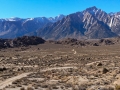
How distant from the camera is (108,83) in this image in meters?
30.3

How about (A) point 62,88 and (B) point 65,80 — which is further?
(B) point 65,80

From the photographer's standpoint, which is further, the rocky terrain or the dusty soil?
the dusty soil

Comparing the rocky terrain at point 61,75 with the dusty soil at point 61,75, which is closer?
the rocky terrain at point 61,75

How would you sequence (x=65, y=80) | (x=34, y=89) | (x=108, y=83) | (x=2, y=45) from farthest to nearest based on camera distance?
(x=2, y=45) < (x=65, y=80) < (x=108, y=83) < (x=34, y=89)

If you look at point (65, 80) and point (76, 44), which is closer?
point (65, 80)

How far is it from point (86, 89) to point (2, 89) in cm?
884

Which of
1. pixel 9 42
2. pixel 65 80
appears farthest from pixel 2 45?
pixel 65 80

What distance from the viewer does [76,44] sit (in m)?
188

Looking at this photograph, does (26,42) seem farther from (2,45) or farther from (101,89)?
(101,89)

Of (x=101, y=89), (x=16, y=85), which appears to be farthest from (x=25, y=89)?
(x=101, y=89)

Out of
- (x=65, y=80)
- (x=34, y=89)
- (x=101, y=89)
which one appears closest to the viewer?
(x=101, y=89)

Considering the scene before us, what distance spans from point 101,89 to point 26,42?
15755cm

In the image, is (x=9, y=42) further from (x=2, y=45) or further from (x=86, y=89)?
(x=86, y=89)

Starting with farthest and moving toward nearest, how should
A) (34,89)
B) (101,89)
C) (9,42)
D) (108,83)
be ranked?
1. (9,42)
2. (108,83)
3. (34,89)
4. (101,89)
